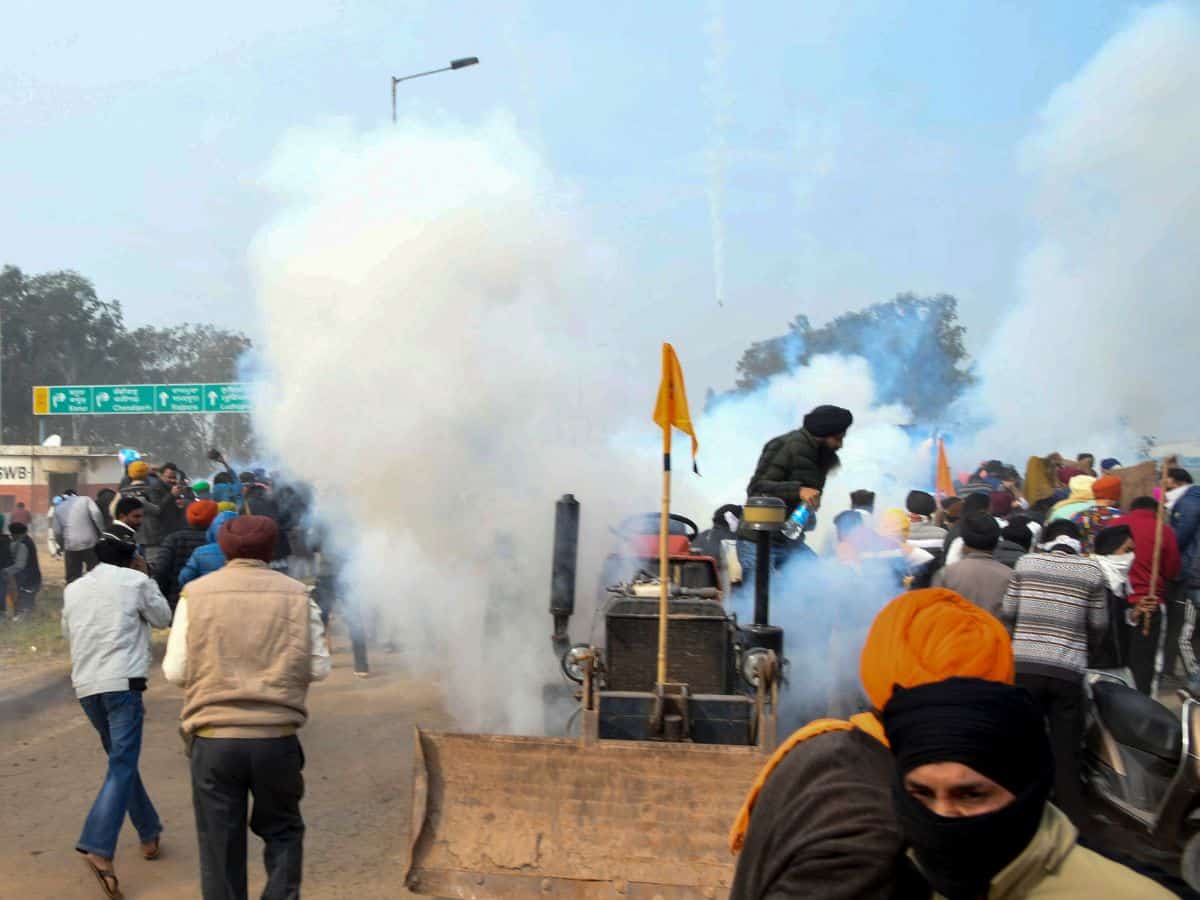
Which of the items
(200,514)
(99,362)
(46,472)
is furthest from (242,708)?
(99,362)

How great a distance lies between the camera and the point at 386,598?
34.0ft

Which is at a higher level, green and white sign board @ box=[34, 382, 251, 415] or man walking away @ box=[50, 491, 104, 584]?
green and white sign board @ box=[34, 382, 251, 415]

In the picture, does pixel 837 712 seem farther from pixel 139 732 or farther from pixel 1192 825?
pixel 139 732

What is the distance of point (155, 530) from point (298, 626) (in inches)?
310

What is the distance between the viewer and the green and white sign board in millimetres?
29109

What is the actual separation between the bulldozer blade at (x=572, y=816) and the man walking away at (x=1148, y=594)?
5021 millimetres

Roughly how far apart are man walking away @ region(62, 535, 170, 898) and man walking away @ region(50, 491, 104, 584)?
25.6 feet

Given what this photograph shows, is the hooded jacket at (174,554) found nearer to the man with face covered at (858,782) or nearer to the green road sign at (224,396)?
the man with face covered at (858,782)

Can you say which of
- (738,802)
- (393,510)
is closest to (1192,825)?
(738,802)

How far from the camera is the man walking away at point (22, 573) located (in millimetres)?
14594

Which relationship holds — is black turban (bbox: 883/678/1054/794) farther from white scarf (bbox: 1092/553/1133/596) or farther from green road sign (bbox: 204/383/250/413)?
green road sign (bbox: 204/383/250/413)

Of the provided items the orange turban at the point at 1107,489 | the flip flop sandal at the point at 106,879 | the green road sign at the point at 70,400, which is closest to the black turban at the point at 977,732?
the flip flop sandal at the point at 106,879

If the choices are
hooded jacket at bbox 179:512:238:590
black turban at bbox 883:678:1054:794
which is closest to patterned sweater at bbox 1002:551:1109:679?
black turban at bbox 883:678:1054:794

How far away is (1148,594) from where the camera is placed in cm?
851
